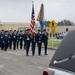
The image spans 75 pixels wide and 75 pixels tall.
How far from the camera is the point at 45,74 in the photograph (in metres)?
5.18

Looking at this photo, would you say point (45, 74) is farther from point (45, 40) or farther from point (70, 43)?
point (45, 40)

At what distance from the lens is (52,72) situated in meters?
5.11

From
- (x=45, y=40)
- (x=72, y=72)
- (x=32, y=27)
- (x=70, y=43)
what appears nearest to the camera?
(x=72, y=72)

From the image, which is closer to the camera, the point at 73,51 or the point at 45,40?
the point at 73,51

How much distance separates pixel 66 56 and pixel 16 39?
26.9 metres

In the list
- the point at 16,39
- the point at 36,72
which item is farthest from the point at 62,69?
the point at 16,39

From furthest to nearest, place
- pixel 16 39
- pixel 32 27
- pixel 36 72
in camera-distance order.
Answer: pixel 16 39, pixel 32 27, pixel 36 72

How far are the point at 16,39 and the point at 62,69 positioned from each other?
26913mm

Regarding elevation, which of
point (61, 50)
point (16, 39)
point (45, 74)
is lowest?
point (16, 39)

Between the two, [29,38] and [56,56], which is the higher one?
[56,56]

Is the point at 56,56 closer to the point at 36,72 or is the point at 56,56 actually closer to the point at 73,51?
the point at 73,51

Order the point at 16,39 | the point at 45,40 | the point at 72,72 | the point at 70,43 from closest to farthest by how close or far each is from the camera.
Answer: the point at 72,72 → the point at 70,43 → the point at 45,40 → the point at 16,39

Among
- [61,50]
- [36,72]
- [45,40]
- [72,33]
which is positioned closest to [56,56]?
[61,50]

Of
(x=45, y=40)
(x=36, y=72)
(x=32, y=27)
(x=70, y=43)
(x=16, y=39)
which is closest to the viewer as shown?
(x=70, y=43)
